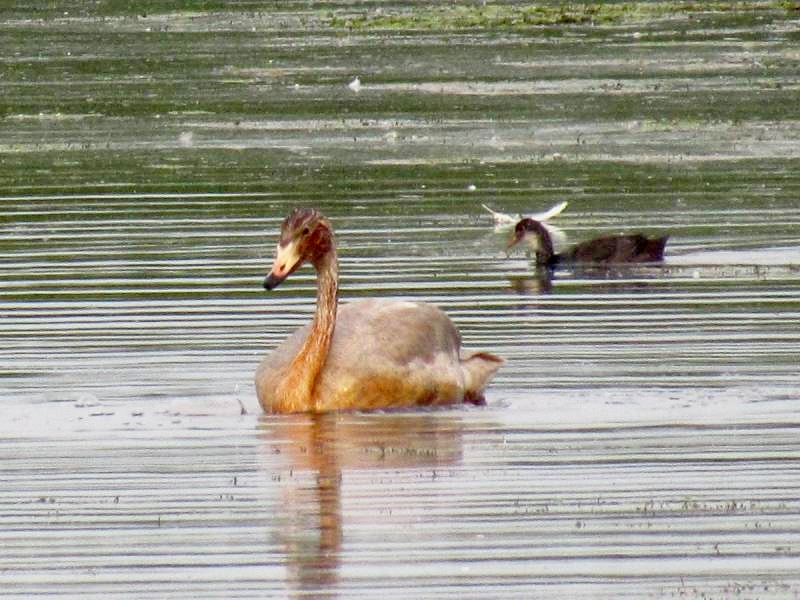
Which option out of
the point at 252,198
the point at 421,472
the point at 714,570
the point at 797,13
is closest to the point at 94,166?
the point at 252,198

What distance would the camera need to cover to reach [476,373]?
1388cm

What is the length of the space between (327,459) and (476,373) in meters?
2.12

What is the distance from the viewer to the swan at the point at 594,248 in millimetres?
19203

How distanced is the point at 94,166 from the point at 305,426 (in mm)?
14543

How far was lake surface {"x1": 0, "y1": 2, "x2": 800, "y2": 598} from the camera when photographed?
9758 mm

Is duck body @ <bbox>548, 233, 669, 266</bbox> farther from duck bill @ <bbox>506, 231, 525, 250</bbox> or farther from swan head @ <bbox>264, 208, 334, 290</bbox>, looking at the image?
swan head @ <bbox>264, 208, 334, 290</bbox>

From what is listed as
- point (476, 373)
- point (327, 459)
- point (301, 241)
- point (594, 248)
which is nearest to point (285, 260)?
point (301, 241)

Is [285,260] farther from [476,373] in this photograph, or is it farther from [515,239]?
[515,239]

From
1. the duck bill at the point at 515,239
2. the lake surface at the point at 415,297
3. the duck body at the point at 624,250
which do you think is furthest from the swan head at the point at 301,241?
the duck bill at the point at 515,239

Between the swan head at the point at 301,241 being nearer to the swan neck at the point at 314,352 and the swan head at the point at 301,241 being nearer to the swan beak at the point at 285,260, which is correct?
the swan beak at the point at 285,260

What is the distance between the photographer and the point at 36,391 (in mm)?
13781

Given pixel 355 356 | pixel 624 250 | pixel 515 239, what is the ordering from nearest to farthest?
pixel 355 356 → pixel 624 250 → pixel 515 239

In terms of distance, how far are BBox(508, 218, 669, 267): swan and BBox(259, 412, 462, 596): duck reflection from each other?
5930mm

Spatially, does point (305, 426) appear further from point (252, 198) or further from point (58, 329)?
point (252, 198)
